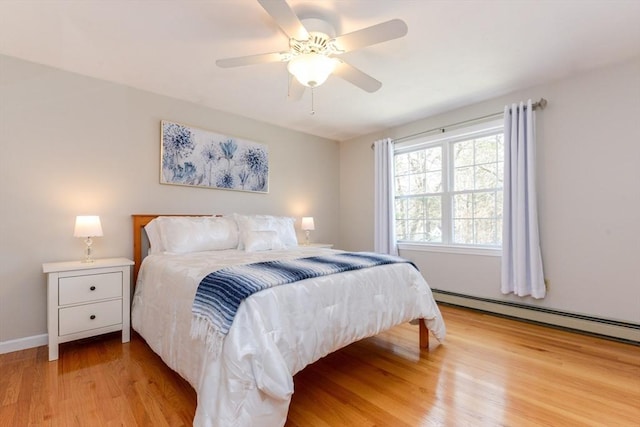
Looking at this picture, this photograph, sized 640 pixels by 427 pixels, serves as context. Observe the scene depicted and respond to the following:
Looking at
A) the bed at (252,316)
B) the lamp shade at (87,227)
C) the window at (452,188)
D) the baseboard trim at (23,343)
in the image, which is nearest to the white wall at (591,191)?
the window at (452,188)

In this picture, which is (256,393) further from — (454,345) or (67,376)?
(454,345)

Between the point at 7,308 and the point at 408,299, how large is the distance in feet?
10.3

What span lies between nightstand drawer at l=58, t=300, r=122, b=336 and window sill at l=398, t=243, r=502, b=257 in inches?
131

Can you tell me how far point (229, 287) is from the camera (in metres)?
1.54

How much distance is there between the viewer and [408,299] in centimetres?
227

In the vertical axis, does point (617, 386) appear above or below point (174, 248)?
below

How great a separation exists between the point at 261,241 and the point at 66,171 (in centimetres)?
179

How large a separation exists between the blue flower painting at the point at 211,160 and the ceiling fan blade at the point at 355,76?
6.28 feet

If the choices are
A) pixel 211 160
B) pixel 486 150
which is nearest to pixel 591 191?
pixel 486 150

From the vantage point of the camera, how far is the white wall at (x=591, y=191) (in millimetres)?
2557

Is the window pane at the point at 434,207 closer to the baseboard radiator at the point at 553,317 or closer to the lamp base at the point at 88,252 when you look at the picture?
the baseboard radiator at the point at 553,317

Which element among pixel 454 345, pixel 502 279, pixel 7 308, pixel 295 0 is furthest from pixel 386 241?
pixel 7 308

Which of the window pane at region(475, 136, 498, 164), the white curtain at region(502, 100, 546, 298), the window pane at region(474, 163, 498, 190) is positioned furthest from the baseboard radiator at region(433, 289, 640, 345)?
the window pane at region(475, 136, 498, 164)

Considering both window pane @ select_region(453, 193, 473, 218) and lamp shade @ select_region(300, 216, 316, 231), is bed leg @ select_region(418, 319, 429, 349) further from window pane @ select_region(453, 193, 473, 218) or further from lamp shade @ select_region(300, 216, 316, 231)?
lamp shade @ select_region(300, 216, 316, 231)
